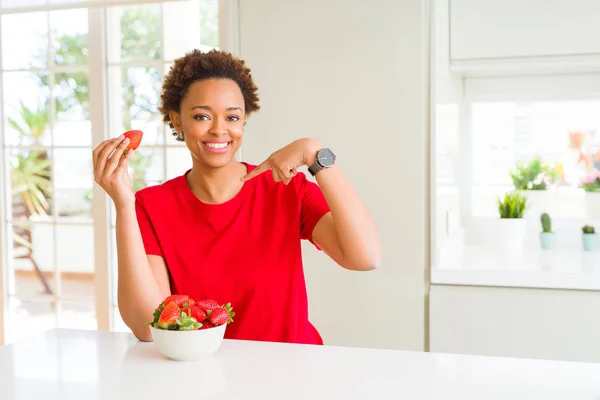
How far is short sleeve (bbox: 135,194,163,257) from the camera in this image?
1780 millimetres

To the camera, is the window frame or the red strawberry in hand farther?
the window frame

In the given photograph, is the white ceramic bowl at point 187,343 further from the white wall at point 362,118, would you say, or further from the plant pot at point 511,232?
the plant pot at point 511,232

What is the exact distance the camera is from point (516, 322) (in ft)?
7.84

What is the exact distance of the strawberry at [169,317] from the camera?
4.50ft

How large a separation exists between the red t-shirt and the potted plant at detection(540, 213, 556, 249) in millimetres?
1474

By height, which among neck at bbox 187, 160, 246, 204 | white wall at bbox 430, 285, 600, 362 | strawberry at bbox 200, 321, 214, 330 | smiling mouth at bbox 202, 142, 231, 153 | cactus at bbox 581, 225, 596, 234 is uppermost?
smiling mouth at bbox 202, 142, 231, 153

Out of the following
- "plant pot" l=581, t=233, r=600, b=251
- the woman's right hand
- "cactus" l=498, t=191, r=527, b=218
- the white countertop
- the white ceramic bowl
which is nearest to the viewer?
the white ceramic bowl

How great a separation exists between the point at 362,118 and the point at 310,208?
2.59 ft

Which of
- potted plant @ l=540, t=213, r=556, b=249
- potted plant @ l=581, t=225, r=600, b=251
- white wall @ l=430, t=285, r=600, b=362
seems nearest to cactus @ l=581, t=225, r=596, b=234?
potted plant @ l=581, t=225, r=600, b=251

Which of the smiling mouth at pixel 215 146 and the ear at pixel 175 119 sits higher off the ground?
the ear at pixel 175 119

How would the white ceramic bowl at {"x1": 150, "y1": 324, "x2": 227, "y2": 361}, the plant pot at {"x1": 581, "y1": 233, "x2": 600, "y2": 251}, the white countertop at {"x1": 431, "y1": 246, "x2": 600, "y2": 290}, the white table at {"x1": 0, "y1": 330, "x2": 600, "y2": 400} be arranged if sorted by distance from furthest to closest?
the plant pot at {"x1": 581, "y1": 233, "x2": 600, "y2": 251}
the white countertop at {"x1": 431, "y1": 246, "x2": 600, "y2": 290}
the white ceramic bowl at {"x1": 150, "y1": 324, "x2": 227, "y2": 361}
the white table at {"x1": 0, "y1": 330, "x2": 600, "y2": 400}

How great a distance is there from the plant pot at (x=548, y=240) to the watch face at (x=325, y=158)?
162cm

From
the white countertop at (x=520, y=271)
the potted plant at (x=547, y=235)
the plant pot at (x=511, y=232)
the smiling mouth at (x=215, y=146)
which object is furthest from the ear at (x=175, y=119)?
the potted plant at (x=547, y=235)

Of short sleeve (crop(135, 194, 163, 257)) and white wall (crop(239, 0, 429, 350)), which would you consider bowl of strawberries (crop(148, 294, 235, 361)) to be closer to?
short sleeve (crop(135, 194, 163, 257))
